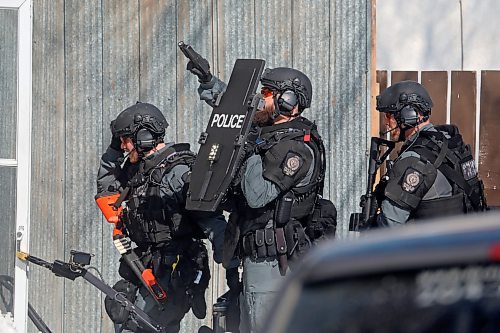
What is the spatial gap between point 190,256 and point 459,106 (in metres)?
2.58

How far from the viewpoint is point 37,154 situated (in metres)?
8.12

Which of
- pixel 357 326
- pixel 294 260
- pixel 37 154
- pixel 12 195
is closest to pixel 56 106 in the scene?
pixel 37 154

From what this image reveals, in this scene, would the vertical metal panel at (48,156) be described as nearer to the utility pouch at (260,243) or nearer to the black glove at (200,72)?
the black glove at (200,72)

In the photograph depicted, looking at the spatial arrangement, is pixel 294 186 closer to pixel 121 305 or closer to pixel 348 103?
pixel 121 305

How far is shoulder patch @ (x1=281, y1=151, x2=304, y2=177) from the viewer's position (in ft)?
18.5

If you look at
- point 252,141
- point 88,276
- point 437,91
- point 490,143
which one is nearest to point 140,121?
point 88,276

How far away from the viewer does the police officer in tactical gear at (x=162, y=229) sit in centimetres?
649

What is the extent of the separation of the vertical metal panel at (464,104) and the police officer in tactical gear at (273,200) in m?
2.39

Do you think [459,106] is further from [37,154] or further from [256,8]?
[37,154]

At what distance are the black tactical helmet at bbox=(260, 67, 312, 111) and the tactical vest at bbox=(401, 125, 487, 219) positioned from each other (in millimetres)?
626

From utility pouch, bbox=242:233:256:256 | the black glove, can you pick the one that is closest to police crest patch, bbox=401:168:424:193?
utility pouch, bbox=242:233:256:256

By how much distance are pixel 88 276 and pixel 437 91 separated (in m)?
2.99

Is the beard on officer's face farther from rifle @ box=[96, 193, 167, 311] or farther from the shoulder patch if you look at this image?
rifle @ box=[96, 193, 167, 311]

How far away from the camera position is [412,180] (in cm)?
579
